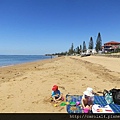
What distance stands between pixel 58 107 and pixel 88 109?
1079mm

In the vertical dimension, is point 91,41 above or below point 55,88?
above

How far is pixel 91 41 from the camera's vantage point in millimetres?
103125

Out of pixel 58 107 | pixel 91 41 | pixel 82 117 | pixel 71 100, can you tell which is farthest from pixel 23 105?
pixel 91 41

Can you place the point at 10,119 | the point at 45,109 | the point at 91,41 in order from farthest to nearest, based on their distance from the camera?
the point at 91,41 → the point at 45,109 → the point at 10,119

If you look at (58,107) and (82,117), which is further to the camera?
(58,107)

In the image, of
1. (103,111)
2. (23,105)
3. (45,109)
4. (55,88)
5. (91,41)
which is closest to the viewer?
(103,111)

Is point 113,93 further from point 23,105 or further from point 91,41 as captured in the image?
point 91,41

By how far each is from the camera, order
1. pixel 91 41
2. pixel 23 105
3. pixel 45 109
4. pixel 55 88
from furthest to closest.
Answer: pixel 91 41 < pixel 55 88 < pixel 23 105 < pixel 45 109

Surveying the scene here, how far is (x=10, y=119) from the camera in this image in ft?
14.4

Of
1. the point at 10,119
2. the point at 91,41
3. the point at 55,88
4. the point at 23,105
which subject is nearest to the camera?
the point at 10,119

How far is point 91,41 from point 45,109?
330ft

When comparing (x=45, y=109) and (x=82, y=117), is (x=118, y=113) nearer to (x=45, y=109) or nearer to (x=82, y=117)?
(x=82, y=117)

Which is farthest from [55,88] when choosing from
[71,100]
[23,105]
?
[23,105]

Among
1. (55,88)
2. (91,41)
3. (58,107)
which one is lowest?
(58,107)
